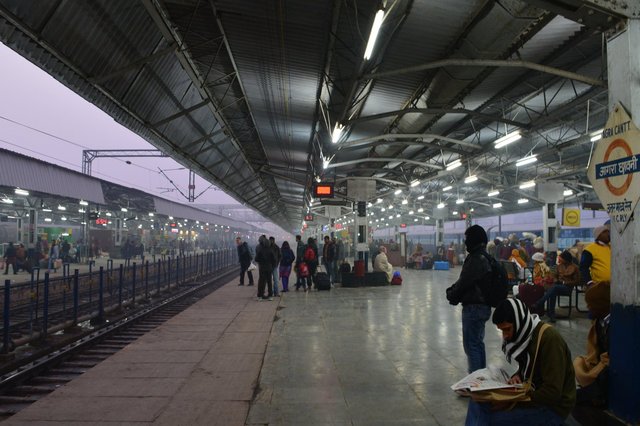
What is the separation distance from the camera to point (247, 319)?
1066 cm

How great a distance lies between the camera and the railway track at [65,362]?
20.7ft

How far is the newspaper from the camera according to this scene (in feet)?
9.63

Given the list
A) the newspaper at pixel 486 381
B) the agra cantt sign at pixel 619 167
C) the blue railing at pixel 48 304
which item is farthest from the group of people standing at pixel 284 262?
the newspaper at pixel 486 381

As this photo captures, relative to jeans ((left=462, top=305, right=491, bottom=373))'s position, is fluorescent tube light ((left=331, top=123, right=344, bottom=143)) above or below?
above

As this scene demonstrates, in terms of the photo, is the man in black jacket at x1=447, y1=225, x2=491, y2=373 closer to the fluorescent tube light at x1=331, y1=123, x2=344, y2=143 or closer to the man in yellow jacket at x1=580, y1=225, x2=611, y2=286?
the man in yellow jacket at x1=580, y1=225, x2=611, y2=286

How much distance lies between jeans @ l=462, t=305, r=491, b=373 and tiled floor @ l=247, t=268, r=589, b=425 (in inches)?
19.9

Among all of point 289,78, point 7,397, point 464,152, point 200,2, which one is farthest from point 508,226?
point 7,397

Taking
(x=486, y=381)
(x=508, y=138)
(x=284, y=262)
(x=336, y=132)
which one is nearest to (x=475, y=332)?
(x=486, y=381)

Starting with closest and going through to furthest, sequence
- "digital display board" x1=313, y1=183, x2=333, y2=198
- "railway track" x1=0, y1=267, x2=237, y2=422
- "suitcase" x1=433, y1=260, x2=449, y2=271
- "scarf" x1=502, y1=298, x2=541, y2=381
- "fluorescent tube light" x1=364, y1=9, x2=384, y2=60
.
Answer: "scarf" x1=502, y1=298, x2=541, y2=381 < "fluorescent tube light" x1=364, y1=9, x2=384, y2=60 < "railway track" x1=0, y1=267, x2=237, y2=422 < "digital display board" x1=313, y1=183, x2=333, y2=198 < "suitcase" x1=433, y1=260, x2=449, y2=271

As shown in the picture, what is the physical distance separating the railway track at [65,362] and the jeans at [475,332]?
5.30 meters

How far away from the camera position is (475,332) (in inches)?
193

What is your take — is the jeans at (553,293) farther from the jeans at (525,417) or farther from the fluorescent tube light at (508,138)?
the jeans at (525,417)

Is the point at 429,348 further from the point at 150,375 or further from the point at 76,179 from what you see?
the point at 76,179

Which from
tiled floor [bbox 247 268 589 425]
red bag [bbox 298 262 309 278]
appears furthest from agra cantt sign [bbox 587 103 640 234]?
red bag [bbox 298 262 309 278]
